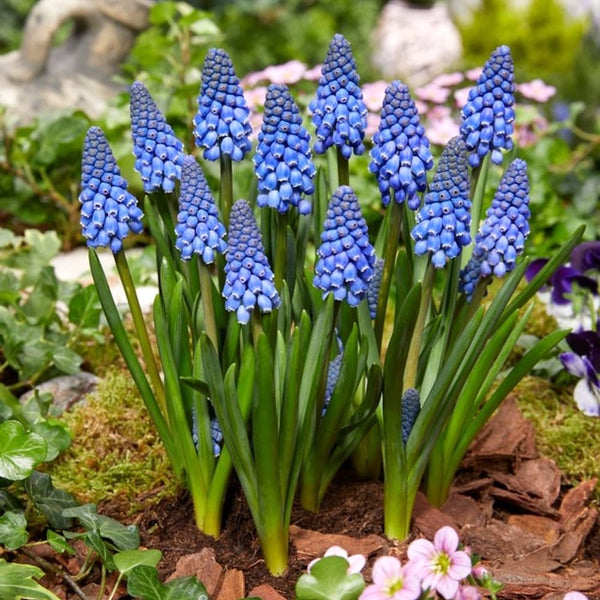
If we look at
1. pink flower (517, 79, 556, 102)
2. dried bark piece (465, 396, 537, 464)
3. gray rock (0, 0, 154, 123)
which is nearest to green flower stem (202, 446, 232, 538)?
dried bark piece (465, 396, 537, 464)

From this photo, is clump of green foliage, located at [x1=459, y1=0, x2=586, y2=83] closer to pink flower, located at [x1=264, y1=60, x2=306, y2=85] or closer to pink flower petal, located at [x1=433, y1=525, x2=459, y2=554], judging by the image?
pink flower, located at [x1=264, y1=60, x2=306, y2=85]

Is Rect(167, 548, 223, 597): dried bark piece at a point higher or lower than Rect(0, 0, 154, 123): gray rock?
lower

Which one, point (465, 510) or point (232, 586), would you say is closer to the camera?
point (232, 586)

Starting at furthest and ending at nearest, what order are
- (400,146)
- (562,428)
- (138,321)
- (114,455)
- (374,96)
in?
(374,96)
(562,428)
(114,455)
(138,321)
(400,146)

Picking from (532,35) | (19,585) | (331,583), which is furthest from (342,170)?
(532,35)

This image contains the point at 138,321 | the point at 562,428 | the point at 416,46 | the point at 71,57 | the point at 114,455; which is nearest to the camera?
the point at 138,321

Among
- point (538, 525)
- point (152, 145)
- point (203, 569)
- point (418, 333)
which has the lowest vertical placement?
point (538, 525)

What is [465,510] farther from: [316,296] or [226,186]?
[226,186]
